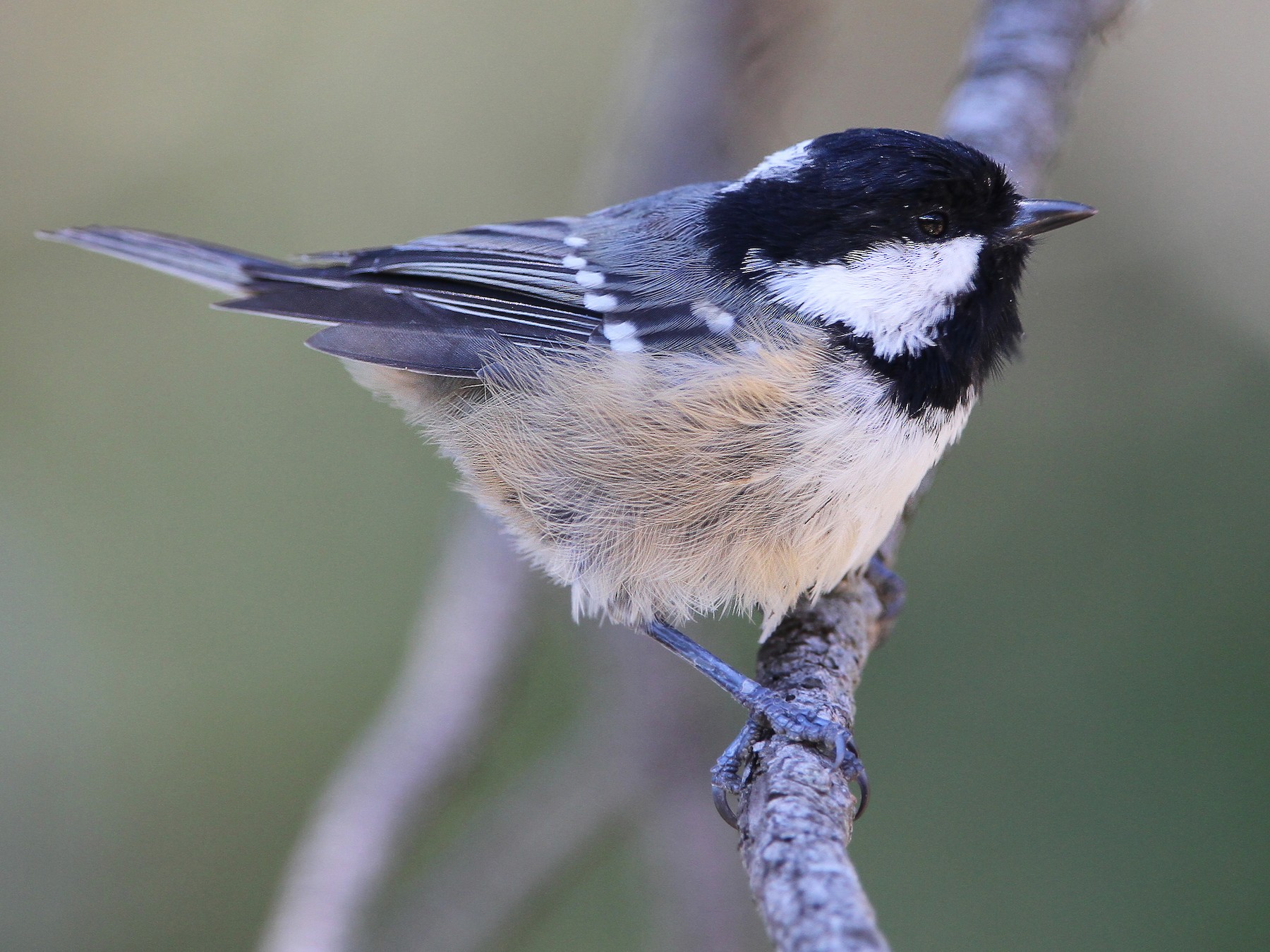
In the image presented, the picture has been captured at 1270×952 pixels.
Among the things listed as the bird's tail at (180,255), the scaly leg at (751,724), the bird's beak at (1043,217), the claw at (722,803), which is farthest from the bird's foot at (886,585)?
the bird's tail at (180,255)

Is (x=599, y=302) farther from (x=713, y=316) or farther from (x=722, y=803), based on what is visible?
(x=722, y=803)

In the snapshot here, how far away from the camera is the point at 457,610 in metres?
2.28

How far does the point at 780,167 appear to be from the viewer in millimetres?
1799

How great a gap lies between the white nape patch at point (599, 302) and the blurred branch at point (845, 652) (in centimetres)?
63

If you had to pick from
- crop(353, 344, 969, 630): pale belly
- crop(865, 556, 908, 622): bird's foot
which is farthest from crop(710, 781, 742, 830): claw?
crop(865, 556, 908, 622): bird's foot

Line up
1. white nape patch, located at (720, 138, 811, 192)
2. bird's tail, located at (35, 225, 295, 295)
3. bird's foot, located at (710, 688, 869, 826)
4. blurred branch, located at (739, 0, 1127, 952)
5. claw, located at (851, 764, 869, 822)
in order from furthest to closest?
bird's tail, located at (35, 225, 295, 295), white nape patch, located at (720, 138, 811, 192), claw, located at (851, 764, 869, 822), bird's foot, located at (710, 688, 869, 826), blurred branch, located at (739, 0, 1127, 952)

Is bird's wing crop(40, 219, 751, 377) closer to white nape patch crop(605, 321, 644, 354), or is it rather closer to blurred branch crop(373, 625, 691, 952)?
white nape patch crop(605, 321, 644, 354)

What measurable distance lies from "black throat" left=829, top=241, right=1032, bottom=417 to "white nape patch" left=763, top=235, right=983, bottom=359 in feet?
0.05

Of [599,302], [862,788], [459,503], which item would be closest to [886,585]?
[862,788]

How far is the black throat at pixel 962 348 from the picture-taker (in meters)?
1.70

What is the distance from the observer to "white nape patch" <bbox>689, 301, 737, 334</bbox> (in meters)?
1.76

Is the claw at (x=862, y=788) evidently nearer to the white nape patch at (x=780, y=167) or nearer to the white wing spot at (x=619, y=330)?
the white wing spot at (x=619, y=330)

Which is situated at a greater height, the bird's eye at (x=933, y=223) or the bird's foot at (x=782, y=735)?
the bird's eye at (x=933, y=223)

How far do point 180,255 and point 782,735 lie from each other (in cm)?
153
